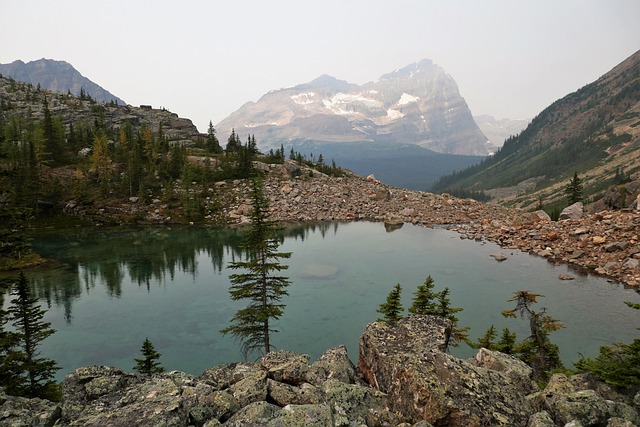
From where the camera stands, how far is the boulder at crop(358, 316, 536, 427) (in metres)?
10.7

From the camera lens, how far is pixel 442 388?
1120 centimetres

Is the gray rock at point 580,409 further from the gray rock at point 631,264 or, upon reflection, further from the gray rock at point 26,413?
the gray rock at point 631,264

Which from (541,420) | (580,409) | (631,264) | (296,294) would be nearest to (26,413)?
(541,420)

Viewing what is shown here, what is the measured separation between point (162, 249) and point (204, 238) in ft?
35.2

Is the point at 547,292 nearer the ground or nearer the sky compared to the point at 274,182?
nearer the ground

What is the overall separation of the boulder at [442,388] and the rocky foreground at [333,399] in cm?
3

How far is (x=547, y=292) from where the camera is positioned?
136 feet

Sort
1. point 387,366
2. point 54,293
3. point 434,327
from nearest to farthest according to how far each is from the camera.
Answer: point 387,366 < point 434,327 < point 54,293

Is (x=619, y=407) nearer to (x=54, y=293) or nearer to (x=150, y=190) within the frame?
(x=54, y=293)

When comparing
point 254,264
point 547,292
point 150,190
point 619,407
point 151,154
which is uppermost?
point 151,154

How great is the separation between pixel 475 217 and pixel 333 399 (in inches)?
3449

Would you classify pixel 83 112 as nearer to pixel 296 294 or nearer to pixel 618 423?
pixel 296 294

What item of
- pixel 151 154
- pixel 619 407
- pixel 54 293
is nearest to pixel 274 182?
pixel 151 154

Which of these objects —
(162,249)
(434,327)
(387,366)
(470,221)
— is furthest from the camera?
(470,221)
